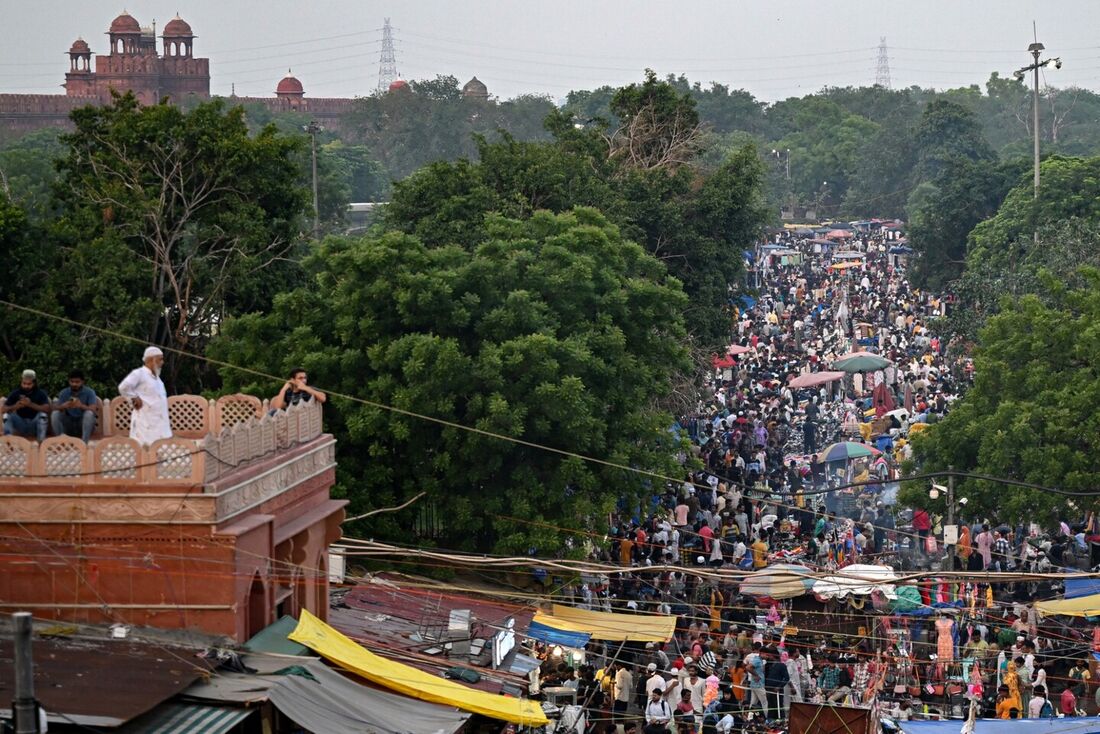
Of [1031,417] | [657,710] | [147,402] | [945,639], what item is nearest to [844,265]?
[1031,417]

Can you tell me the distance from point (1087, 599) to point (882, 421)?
14.3 m

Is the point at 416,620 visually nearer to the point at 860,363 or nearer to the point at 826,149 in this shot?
the point at 860,363

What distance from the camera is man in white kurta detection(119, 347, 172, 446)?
45.8 feet

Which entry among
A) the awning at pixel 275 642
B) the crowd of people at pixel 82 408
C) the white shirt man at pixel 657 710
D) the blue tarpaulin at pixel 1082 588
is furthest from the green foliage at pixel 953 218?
the awning at pixel 275 642

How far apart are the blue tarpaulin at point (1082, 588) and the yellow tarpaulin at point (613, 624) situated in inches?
187

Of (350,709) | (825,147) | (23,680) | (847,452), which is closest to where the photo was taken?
(23,680)

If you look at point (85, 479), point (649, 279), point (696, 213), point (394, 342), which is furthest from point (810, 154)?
point (85, 479)

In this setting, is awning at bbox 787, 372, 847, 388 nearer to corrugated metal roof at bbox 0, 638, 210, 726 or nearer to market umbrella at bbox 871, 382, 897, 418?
market umbrella at bbox 871, 382, 897, 418

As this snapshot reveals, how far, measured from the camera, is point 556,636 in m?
18.5

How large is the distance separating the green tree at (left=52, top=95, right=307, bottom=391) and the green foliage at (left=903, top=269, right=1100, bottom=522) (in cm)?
988

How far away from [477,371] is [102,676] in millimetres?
10099

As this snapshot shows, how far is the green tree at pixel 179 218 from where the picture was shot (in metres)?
25.6

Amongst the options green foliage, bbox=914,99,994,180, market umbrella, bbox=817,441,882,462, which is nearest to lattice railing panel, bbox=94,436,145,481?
market umbrella, bbox=817,441,882,462

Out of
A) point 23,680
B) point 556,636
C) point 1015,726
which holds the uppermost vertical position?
point 23,680
